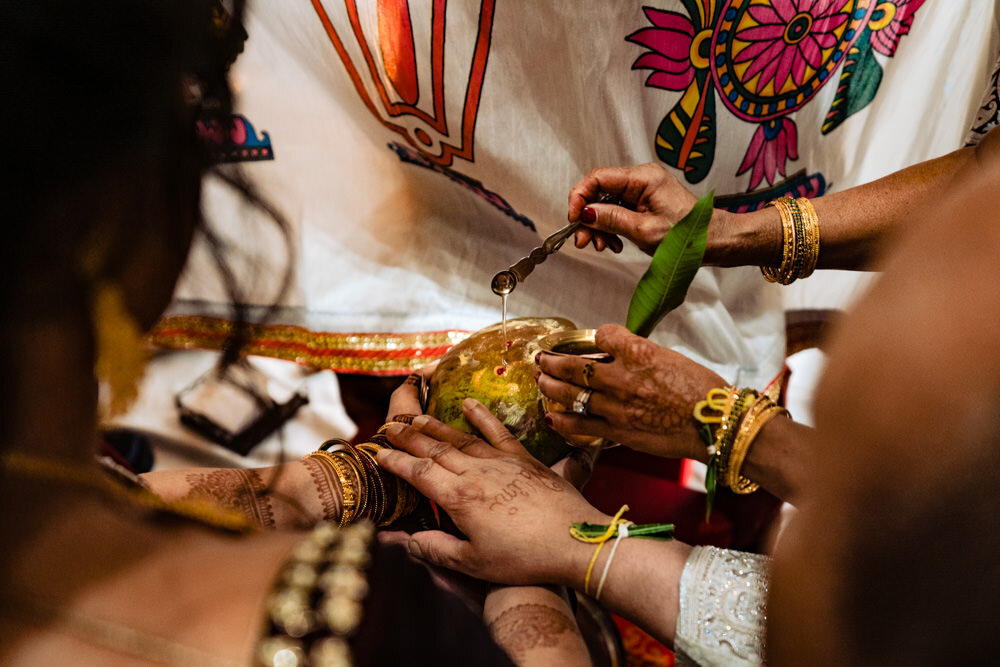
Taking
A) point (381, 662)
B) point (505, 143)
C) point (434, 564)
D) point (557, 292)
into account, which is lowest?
point (434, 564)

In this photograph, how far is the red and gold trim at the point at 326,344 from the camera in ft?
5.23

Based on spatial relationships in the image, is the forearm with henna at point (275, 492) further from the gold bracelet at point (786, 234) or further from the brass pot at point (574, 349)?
the gold bracelet at point (786, 234)

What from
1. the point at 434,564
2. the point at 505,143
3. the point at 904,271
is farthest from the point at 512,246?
the point at 904,271

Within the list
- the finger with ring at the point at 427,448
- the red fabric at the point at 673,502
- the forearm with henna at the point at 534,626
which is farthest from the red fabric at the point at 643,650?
the finger with ring at the point at 427,448

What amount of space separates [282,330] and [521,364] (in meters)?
0.84

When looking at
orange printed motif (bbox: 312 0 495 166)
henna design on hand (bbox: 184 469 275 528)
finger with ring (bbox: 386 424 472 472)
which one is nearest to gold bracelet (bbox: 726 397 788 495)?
finger with ring (bbox: 386 424 472 472)

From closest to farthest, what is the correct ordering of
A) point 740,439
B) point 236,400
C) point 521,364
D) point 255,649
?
1. point 255,649
2. point 740,439
3. point 521,364
4. point 236,400

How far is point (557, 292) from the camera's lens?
1645mm

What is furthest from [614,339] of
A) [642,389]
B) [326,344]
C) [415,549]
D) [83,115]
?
[326,344]

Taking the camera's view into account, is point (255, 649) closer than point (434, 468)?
Yes

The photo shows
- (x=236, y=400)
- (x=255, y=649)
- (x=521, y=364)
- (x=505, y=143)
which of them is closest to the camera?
(x=255, y=649)

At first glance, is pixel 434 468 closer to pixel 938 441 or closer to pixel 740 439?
pixel 740 439

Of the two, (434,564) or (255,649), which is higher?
(255,649)

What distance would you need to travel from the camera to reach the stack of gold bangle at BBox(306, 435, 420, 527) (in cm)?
100
